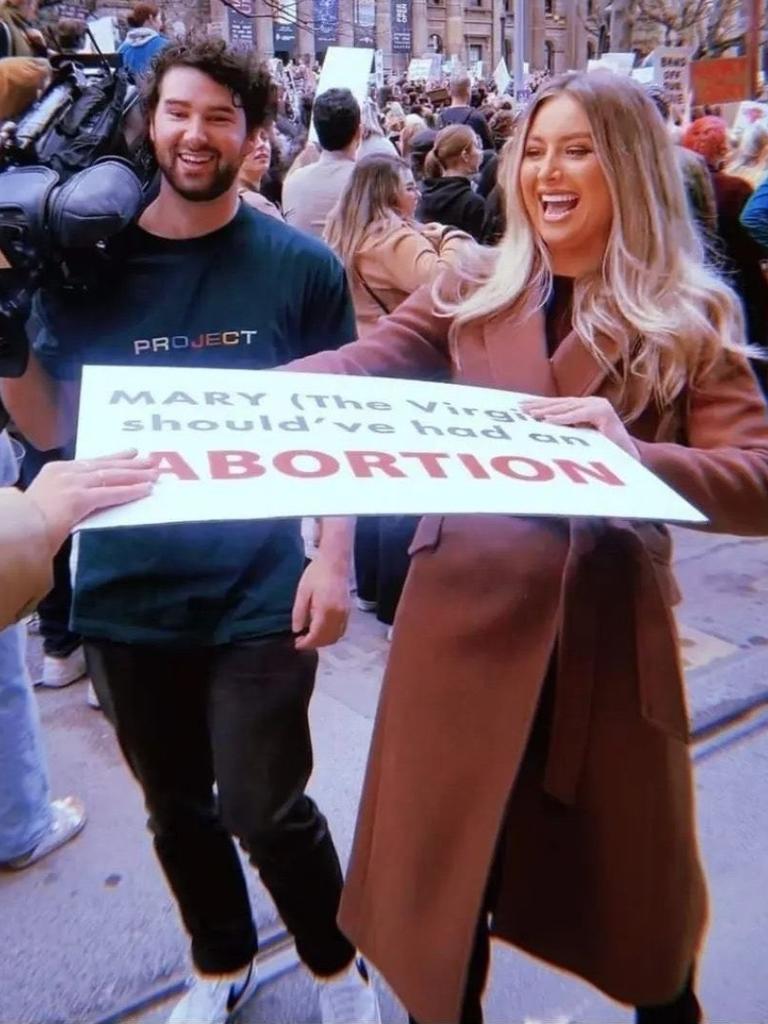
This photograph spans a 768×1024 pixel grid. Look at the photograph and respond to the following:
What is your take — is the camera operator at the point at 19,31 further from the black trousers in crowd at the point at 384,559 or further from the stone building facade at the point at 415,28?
the stone building facade at the point at 415,28

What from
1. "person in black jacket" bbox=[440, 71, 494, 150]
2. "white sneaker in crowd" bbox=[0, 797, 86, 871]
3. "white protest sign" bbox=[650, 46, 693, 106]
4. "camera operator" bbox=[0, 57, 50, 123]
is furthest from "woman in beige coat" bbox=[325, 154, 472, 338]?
"white protest sign" bbox=[650, 46, 693, 106]

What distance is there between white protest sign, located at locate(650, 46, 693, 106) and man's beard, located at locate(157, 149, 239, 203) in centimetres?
862

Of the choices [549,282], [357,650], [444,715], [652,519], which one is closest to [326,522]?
[444,715]

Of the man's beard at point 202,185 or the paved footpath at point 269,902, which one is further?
the paved footpath at point 269,902

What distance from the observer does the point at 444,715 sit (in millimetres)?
1567

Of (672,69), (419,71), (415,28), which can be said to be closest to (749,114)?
(672,69)

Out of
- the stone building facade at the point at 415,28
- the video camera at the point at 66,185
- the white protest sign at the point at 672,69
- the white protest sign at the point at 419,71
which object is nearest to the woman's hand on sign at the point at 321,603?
the video camera at the point at 66,185

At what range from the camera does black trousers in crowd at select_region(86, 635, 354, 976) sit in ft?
5.96

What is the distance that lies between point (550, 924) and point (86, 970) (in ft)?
3.86

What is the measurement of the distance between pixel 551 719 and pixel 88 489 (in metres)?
0.79

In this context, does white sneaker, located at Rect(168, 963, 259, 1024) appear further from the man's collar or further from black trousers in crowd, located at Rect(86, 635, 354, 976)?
the man's collar

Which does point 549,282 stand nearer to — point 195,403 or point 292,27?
point 195,403

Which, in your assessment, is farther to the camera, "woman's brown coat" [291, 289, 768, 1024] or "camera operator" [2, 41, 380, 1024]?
"camera operator" [2, 41, 380, 1024]

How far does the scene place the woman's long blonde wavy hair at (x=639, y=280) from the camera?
1451 mm
